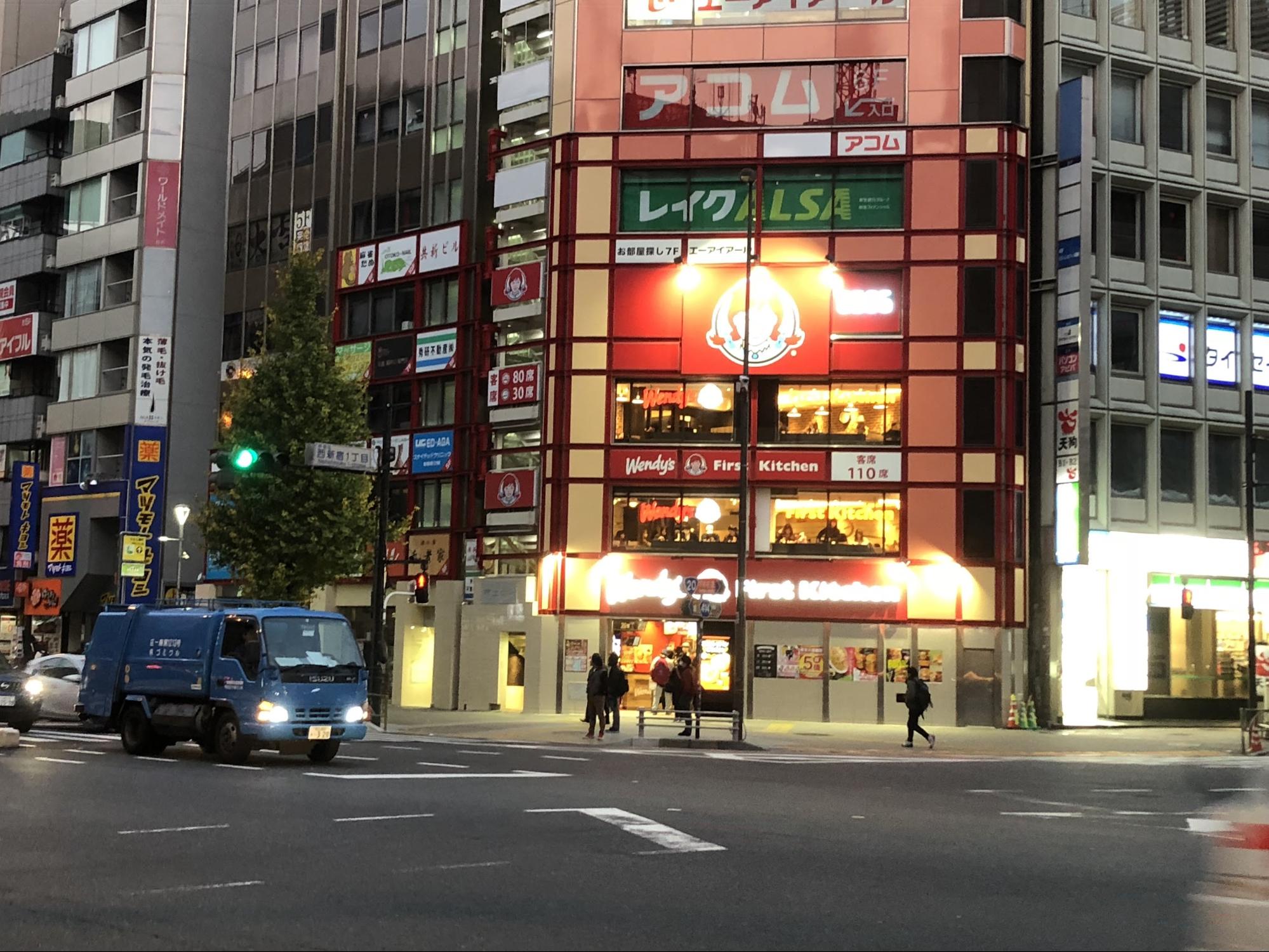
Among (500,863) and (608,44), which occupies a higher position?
(608,44)

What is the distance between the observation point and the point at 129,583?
6100 cm

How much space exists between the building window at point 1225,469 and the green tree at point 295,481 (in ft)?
76.6

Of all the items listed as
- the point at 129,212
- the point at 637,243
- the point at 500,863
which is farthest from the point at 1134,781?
the point at 129,212

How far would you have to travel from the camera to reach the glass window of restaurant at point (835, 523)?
139 feet

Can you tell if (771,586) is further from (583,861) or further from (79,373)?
(79,373)

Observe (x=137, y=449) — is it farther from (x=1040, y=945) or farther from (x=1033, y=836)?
(x=1040, y=945)

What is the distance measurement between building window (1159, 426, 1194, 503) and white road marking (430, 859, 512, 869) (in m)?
35.7

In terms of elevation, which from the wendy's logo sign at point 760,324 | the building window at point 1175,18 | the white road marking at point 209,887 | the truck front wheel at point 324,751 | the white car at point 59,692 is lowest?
the white road marking at point 209,887

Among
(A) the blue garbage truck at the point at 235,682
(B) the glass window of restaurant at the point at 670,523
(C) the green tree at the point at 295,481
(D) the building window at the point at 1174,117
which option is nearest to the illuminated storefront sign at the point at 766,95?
(D) the building window at the point at 1174,117

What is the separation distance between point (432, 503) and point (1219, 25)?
26.9 m

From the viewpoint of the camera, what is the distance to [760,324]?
43.0 metres

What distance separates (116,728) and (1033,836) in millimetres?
16427

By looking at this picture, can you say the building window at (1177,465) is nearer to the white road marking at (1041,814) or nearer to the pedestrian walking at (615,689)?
the pedestrian walking at (615,689)

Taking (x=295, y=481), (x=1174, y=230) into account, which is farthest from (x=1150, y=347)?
(x=295, y=481)
